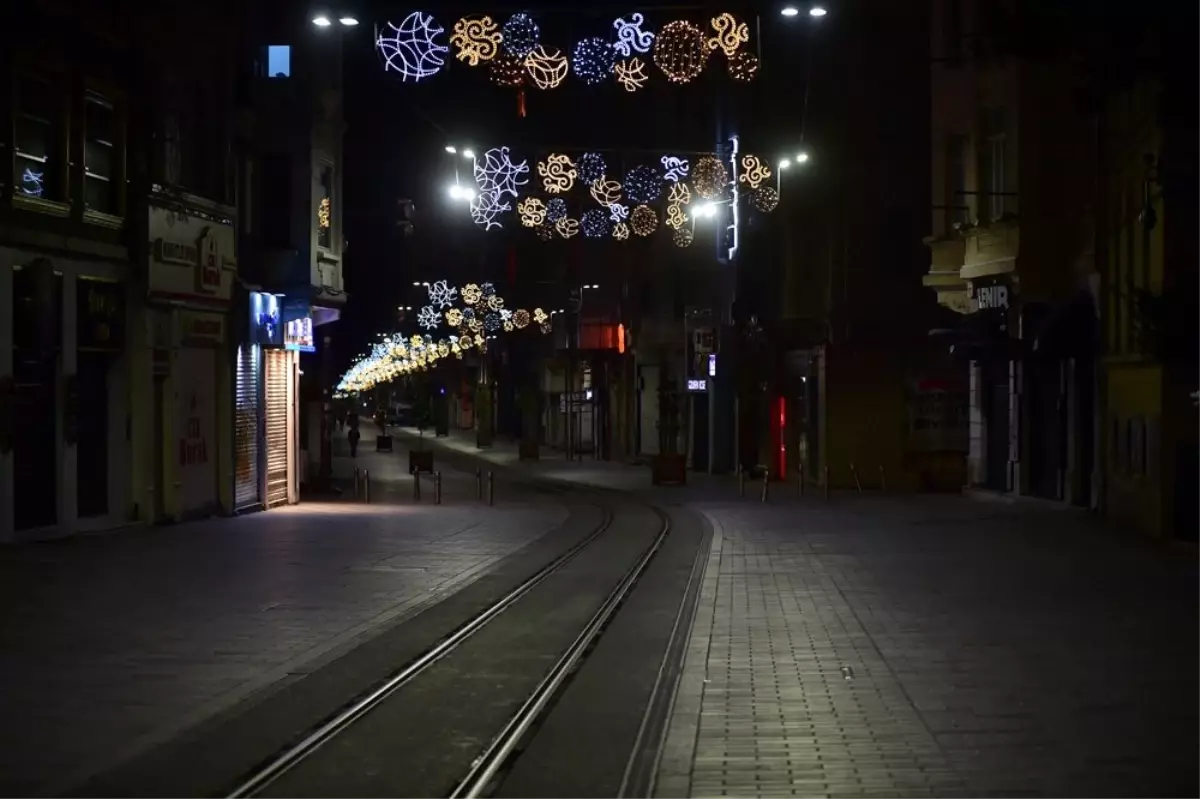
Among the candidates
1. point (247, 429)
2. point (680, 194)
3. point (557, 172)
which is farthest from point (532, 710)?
point (680, 194)

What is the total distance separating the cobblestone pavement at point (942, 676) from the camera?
10.1m

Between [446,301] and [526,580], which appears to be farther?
[446,301]

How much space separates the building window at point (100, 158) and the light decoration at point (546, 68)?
7.94 meters

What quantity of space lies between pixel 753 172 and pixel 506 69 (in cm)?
1335

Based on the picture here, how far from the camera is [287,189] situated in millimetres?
37938

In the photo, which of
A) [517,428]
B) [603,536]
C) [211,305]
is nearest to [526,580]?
[603,536]

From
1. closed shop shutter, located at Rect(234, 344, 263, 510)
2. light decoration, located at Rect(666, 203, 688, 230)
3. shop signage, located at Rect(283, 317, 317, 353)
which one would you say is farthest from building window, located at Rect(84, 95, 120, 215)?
light decoration, located at Rect(666, 203, 688, 230)

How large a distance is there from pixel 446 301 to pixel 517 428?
40438mm

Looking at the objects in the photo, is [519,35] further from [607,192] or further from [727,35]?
[607,192]

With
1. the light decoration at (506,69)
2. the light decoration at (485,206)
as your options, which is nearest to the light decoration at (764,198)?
the light decoration at (485,206)

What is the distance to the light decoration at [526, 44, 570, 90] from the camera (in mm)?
25562

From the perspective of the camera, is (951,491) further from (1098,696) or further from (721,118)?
(1098,696)

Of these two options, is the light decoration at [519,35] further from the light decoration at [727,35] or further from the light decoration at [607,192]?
the light decoration at [607,192]

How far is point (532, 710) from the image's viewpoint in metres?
12.5
